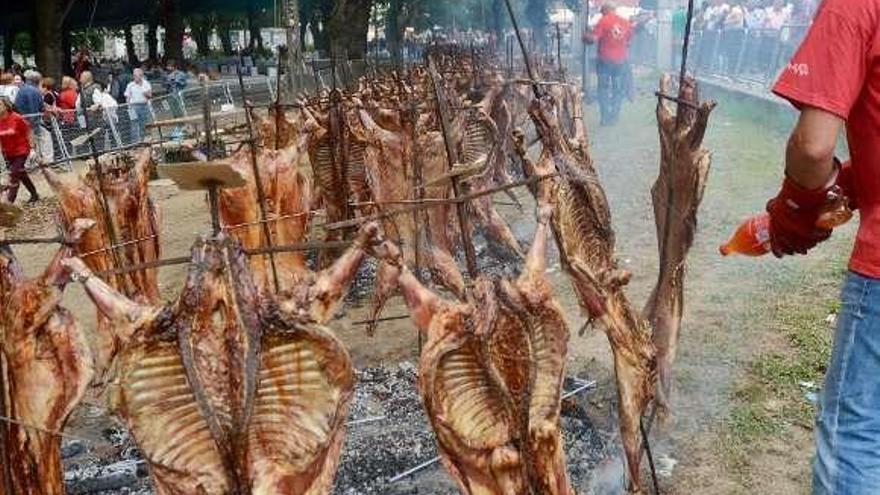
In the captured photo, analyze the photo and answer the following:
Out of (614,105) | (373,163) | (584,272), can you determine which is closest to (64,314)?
(584,272)

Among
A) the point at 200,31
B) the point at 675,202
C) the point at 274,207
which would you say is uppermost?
the point at 675,202

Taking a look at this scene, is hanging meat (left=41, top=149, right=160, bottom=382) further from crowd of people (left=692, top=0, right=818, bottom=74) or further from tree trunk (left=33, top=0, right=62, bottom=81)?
tree trunk (left=33, top=0, right=62, bottom=81)

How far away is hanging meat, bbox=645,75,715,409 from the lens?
191 inches

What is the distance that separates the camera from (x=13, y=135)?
14.3 metres

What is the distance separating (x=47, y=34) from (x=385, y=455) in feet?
70.9

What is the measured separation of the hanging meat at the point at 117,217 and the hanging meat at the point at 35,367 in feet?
7.47

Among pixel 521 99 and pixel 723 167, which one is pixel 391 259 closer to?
pixel 521 99

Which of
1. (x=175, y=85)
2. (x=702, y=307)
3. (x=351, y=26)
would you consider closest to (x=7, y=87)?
(x=175, y=85)

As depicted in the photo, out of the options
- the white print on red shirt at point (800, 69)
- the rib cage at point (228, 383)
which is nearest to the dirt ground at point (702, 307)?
Answer: the rib cage at point (228, 383)

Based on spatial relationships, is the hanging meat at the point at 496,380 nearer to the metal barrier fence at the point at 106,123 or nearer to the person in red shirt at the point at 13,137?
the metal barrier fence at the point at 106,123

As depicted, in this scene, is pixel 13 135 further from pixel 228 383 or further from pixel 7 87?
pixel 228 383

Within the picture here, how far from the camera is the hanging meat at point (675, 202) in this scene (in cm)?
485

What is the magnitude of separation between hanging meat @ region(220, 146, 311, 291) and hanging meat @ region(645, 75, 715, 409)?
8.26 feet

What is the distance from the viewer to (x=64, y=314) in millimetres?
3709
